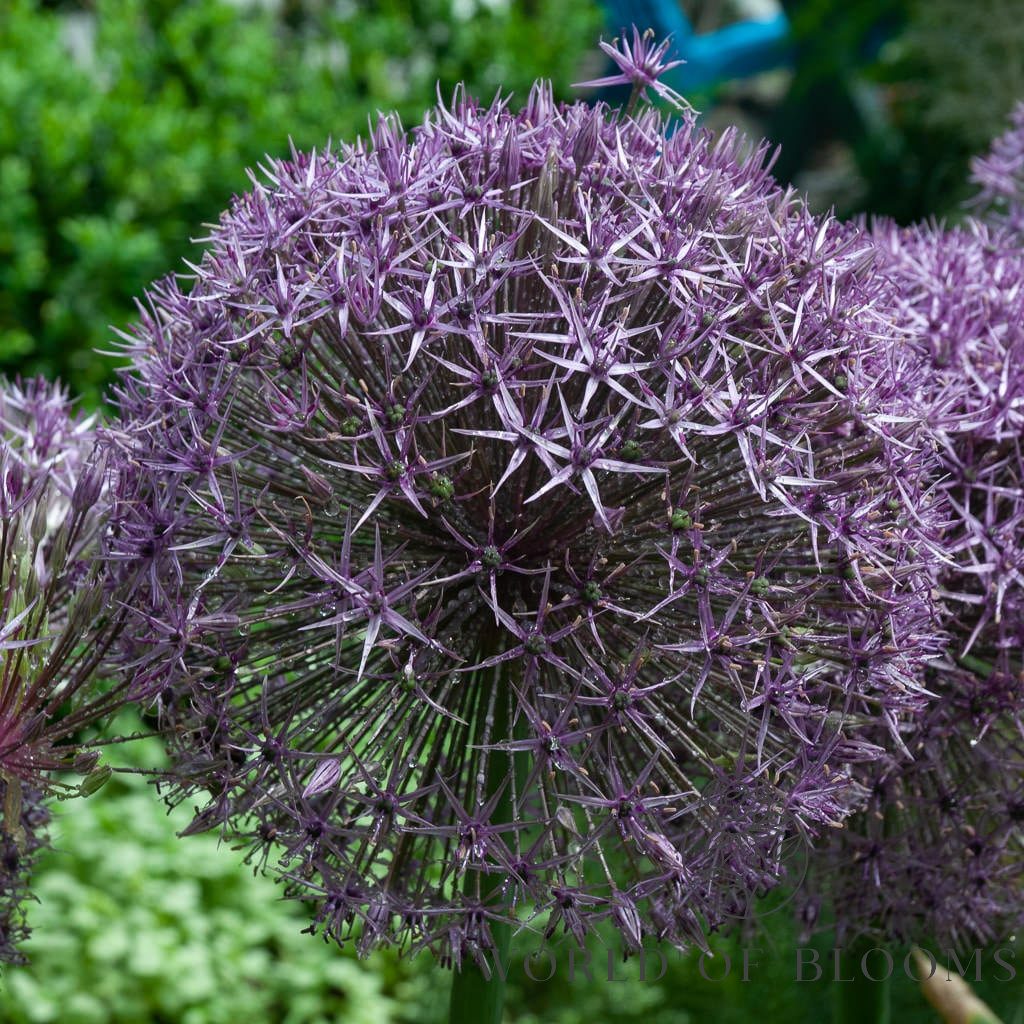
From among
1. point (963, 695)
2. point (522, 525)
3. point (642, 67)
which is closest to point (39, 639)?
point (522, 525)

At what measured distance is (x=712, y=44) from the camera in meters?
6.48

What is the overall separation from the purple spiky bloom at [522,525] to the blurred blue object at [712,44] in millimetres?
4592

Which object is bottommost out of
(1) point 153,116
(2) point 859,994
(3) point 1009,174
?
(2) point 859,994

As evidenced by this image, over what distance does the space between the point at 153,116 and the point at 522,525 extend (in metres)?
3.80

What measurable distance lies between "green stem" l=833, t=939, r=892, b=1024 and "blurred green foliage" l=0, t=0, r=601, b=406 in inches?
128

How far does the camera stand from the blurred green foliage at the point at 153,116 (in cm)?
416

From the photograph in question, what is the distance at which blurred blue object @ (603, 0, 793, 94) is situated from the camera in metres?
5.68

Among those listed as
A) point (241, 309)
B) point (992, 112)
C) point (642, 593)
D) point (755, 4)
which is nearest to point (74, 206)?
point (241, 309)

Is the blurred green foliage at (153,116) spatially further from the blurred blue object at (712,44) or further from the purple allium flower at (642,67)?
the purple allium flower at (642,67)

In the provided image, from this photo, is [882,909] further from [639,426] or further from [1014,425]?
[639,426]

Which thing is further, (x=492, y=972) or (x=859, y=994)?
(x=859, y=994)

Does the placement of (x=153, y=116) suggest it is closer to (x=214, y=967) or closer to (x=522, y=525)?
(x=214, y=967)

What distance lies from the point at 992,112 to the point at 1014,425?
5.81 m

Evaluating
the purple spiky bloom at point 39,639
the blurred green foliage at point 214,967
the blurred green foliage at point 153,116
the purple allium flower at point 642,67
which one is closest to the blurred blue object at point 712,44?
the blurred green foliage at point 153,116
